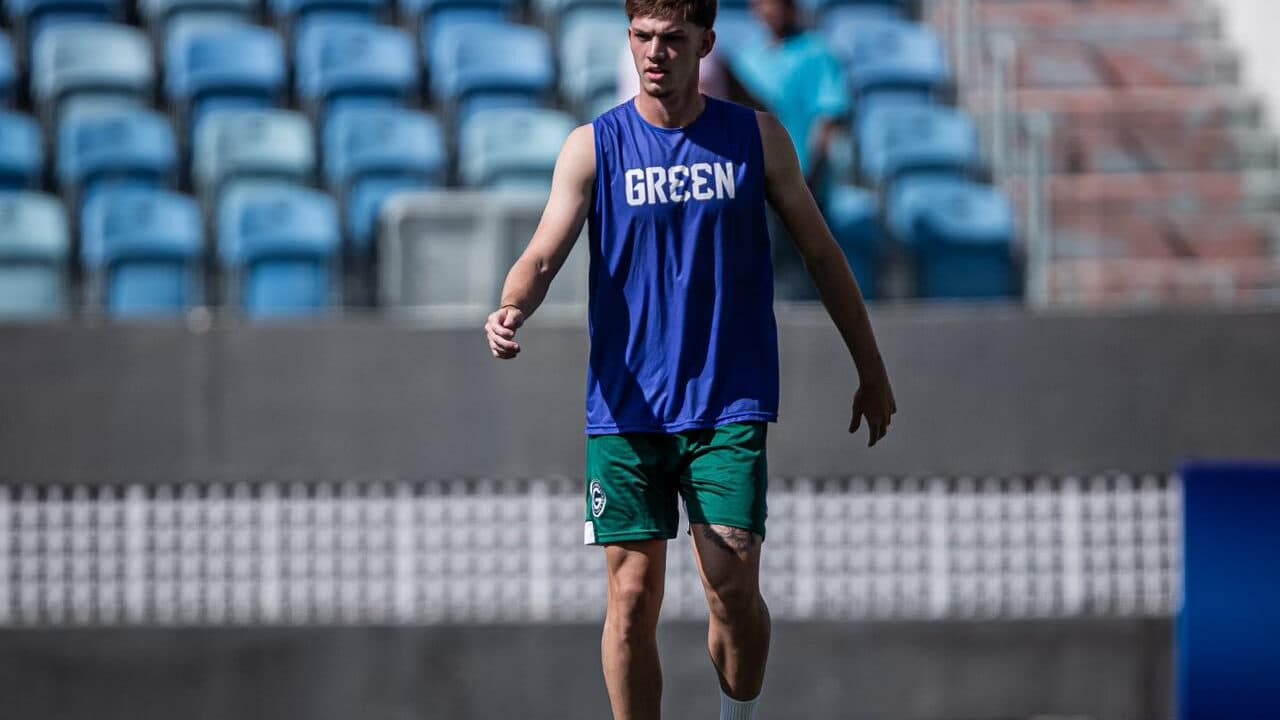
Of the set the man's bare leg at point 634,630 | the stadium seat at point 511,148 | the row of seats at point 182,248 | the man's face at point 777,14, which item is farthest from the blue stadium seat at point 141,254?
the man's bare leg at point 634,630

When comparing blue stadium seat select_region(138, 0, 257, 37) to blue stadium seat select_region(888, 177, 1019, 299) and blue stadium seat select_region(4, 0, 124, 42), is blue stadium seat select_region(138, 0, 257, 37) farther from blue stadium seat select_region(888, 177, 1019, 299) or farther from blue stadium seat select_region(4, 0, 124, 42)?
blue stadium seat select_region(888, 177, 1019, 299)

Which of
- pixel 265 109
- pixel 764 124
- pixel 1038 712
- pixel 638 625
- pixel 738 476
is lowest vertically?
pixel 1038 712

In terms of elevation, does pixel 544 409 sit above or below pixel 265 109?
below

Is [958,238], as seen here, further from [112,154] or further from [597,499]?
[597,499]

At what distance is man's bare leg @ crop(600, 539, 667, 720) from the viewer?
4.42 meters

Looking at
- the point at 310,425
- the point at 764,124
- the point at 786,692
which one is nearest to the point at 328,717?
the point at 310,425

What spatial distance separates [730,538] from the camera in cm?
441

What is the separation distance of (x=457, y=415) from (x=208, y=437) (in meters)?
0.93

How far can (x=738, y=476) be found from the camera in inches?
174

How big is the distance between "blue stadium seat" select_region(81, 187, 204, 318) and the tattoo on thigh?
498 cm

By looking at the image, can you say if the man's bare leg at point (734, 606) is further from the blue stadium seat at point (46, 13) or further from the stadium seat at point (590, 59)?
the blue stadium seat at point (46, 13)

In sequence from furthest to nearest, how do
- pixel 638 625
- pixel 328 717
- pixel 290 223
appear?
pixel 290 223
pixel 328 717
pixel 638 625

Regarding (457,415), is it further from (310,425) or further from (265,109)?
(265,109)

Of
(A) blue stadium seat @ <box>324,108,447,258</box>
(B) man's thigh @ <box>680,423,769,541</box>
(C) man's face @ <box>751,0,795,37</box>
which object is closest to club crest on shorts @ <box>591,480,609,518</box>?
(B) man's thigh @ <box>680,423,769,541</box>
